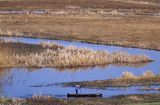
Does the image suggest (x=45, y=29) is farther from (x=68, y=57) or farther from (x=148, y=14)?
(x=148, y=14)

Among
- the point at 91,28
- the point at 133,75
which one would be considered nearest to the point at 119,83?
the point at 133,75

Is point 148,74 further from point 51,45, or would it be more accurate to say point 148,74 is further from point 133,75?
point 51,45

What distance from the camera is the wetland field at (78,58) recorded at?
33003 mm

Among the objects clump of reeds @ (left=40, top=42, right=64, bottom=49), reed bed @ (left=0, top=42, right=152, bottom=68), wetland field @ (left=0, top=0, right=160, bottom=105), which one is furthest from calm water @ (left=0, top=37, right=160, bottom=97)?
clump of reeds @ (left=40, top=42, right=64, bottom=49)

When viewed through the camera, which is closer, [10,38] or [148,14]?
[10,38]

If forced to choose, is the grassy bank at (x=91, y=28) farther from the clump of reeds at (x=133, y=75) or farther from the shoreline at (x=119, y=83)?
the shoreline at (x=119, y=83)

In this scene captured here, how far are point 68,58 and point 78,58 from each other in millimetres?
875

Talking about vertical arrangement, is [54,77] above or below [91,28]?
below

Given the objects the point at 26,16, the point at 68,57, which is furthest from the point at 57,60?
the point at 26,16

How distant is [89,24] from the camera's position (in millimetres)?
72625

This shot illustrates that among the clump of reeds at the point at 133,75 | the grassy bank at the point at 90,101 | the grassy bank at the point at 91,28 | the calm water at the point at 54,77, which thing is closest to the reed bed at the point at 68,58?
the calm water at the point at 54,77

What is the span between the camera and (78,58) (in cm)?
4525

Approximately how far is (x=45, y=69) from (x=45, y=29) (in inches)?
916

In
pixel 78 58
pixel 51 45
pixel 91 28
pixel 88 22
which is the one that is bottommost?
pixel 78 58
